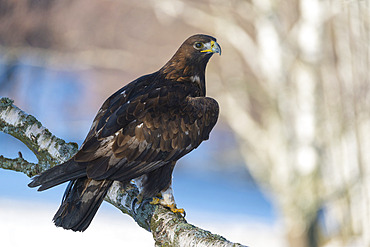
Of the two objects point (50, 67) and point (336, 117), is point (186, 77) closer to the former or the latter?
point (336, 117)

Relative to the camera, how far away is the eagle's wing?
2102 millimetres

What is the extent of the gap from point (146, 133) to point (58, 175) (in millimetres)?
428

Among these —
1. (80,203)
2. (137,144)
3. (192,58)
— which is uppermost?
(192,58)

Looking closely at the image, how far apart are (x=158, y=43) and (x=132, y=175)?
7.07 metres

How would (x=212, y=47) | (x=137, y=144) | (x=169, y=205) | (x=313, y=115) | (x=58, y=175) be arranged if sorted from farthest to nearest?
(x=313, y=115) < (x=212, y=47) < (x=169, y=205) < (x=137, y=144) < (x=58, y=175)

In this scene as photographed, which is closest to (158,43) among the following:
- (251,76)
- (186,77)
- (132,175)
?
(251,76)

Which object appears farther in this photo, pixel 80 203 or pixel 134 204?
pixel 134 204

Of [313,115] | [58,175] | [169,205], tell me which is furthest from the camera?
[313,115]

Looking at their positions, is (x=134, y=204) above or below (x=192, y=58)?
below

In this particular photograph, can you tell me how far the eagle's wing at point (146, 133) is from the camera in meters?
2.10

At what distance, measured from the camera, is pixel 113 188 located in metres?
2.35

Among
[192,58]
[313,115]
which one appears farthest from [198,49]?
[313,115]

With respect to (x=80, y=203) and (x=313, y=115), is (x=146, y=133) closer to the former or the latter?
(x=80, y=203)

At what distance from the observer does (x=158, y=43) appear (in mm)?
9023
